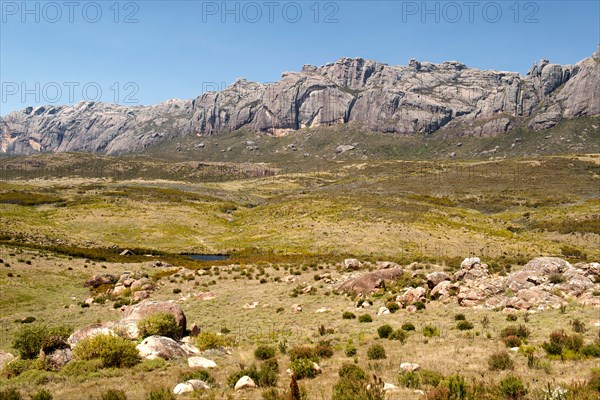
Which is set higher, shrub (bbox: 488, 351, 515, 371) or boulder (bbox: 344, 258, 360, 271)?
shrub (bbox: 488, 351, 515, 371)

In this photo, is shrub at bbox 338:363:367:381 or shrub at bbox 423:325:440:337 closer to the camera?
shrub at bbox 338:363:367:381

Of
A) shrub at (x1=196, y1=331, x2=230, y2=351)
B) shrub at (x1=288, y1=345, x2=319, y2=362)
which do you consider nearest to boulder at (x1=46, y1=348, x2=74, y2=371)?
shrub at (x1=196, y1=331, x2=230, y2=351)

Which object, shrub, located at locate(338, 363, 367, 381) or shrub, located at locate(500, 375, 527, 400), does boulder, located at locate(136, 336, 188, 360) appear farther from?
shrub, located at locate(500, 375, 527, 400)

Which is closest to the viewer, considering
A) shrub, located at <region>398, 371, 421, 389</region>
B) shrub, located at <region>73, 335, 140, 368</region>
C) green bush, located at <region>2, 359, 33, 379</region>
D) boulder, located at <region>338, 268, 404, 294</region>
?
shrub, located at <region>398, 371, 421, 389</region>

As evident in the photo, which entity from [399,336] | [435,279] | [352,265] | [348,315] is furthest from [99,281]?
[435,279]

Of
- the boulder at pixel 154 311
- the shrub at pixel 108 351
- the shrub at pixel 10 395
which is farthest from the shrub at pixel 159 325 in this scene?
the shrub at pixel 10 395

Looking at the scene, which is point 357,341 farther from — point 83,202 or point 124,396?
point 83,202

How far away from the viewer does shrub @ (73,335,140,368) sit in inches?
604

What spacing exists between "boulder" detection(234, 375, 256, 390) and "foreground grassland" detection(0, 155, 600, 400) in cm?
31

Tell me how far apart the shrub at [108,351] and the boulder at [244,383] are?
5223 mm

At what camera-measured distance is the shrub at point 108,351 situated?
604 inches

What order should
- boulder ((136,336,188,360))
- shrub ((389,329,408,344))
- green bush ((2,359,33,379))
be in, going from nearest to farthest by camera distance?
1. green bush ((2,359,33,379))
2. boulder ((136,336,188,360))
3. shrub ((389,329,408,344))

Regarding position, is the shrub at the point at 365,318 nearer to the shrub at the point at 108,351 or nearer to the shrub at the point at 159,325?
the shrub at the point at 159,325

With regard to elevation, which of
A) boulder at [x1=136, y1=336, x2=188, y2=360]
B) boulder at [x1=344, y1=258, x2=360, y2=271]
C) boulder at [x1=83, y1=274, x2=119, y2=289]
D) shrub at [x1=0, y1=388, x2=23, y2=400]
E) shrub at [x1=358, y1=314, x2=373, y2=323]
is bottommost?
boulder at [x1=83, y1=274, x2=119, y2=289]
